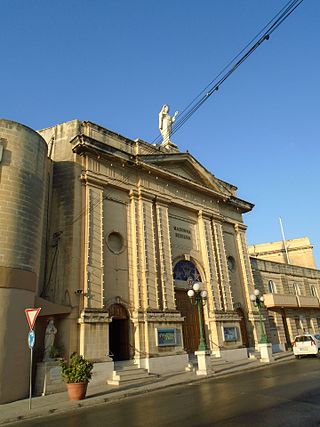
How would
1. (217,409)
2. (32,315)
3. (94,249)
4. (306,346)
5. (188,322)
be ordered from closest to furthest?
1. (217,409)
2. (32,315)
3. (94,249)
4. (306,346)
5. (188,322)

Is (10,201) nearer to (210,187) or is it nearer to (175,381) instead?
(175,381)

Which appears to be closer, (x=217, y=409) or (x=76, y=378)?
(x=217, y=409)

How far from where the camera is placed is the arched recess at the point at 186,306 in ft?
72.4

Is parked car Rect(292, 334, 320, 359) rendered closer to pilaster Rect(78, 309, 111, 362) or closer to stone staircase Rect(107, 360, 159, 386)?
stone staircase Rect(107, 360, 159, 386)

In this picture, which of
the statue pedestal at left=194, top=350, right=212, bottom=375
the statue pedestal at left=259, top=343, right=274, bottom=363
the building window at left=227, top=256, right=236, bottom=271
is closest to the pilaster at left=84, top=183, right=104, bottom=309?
the statue pedestal at left=194, top=350, right=212, bottom=375

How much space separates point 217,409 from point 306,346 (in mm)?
16189

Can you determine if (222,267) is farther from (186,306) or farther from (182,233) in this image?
(186,306)

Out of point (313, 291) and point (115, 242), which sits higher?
point (115, 242)

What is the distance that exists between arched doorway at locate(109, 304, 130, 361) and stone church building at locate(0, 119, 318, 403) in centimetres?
5

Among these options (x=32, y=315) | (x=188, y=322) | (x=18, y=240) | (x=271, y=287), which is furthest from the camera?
(x=271, y=287)

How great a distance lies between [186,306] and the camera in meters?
22.8

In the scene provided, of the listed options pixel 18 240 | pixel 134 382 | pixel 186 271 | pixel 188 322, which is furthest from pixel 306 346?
pixel 18 240

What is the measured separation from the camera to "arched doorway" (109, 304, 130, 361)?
18.5 m

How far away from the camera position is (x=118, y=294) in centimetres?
1895
